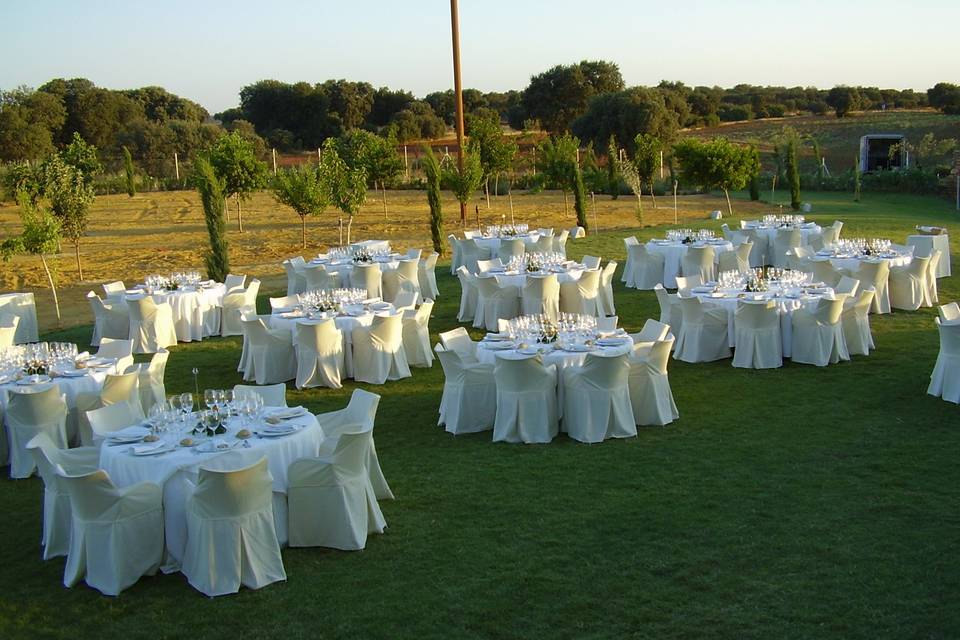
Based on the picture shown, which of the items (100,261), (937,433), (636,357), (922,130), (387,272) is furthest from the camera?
(922,130)

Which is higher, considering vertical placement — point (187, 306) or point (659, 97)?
point (659, 97)

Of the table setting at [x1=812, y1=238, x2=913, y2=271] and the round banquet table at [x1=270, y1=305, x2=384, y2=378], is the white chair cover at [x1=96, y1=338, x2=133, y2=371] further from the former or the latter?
the table setting at [x1=812, y1=238, x2=913, y2=271]

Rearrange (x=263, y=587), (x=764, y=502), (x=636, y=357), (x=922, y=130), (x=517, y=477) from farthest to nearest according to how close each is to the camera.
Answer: (x=922, y=130), (x=636, y=357), (x=517, y=477), (x=764, y=502), (x=263, y=587)

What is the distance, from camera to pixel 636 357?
404 inches

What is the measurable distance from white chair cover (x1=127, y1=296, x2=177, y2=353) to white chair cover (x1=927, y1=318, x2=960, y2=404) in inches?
431

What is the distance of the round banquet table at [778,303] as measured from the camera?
12727mm

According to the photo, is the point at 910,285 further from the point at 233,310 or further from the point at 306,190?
the point at 306,190

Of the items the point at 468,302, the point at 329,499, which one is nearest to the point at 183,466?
the point at 329,499

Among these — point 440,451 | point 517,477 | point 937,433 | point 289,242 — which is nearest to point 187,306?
point 440,451

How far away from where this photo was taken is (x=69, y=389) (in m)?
10.3

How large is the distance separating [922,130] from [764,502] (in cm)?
5213

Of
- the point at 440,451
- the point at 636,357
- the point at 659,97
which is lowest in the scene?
the point at 440,451

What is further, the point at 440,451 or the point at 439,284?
the point at 439,284

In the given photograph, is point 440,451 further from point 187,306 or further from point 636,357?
point 187,306
